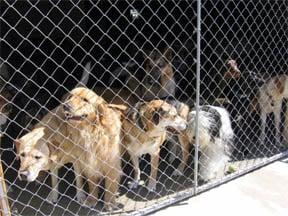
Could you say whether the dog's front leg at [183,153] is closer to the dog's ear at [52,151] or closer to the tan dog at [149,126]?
the tan dog at [149,126]

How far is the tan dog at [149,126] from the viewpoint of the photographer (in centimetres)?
397

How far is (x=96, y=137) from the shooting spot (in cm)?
375

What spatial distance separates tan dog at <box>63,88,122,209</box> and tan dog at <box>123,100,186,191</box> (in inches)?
5.7

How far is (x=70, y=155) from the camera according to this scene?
380cm

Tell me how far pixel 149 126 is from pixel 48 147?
34.5 inches

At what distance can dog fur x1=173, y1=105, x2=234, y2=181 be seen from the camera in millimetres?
4297

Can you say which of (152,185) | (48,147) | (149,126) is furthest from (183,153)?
(48,147)

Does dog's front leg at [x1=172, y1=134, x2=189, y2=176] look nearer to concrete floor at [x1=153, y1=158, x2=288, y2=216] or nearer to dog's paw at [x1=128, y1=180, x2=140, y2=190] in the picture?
dog's paw at [x1=128, y1=180, x2=140, y2=190]

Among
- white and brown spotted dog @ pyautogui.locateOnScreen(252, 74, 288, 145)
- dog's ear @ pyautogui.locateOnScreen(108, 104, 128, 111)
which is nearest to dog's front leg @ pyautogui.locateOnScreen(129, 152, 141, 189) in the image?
dog's ear @ pyautogui.locateOnScreen(108, 104, 128, 111)

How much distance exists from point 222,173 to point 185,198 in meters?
0.66

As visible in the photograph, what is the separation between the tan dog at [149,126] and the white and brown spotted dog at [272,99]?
1430 mm

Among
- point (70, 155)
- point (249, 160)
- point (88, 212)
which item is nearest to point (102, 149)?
point (70, 155)

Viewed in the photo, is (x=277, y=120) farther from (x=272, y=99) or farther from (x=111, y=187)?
(x=111, y=187)

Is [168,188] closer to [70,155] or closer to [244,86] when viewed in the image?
[70,155]
